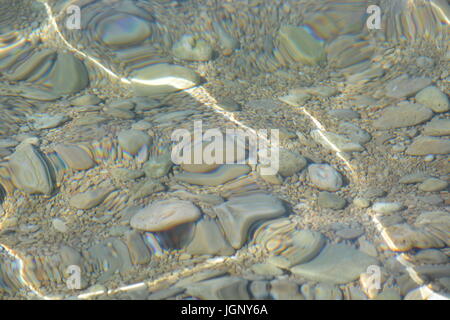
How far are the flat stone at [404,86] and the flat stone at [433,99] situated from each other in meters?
0.04

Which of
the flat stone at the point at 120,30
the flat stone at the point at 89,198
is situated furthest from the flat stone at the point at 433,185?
the flat stone at the point at 120,30

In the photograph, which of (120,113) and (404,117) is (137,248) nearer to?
(120,113)

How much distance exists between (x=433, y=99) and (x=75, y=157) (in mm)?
1716

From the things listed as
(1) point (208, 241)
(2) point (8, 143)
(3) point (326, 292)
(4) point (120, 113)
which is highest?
(4) point (120, 113)

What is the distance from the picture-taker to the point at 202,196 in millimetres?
1686

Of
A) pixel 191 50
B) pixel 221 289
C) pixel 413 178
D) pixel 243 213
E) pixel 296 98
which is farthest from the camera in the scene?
pixel 191 50

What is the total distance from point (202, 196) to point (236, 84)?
0.90 meters

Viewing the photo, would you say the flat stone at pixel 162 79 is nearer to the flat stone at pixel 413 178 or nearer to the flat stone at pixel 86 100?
the flat stone at pixel 86 100

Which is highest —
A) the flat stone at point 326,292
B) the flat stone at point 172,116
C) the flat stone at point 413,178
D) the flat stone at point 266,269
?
the flat stone at point 172,116

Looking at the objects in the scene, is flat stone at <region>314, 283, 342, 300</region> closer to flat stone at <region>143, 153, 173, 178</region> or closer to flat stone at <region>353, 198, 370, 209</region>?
flat stone at <region>353, 198, 370, 209</region>

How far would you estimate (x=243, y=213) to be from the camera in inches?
63.2

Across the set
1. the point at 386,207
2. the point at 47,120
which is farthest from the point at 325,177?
the point at 47,120

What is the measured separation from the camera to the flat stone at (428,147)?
1.94 meters
